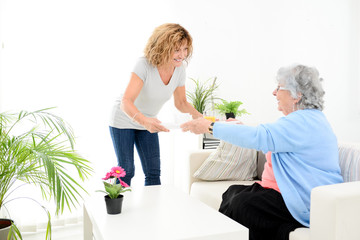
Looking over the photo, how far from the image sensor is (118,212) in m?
1.50

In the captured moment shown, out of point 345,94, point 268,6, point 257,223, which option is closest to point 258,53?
point 268,6

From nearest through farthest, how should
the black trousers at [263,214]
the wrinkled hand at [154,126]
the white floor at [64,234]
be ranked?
the black trousers at [263,214] < the wrinkled hand at [154,126] < the white floor at [64,234]

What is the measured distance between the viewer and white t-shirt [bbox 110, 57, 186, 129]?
2.08 meters

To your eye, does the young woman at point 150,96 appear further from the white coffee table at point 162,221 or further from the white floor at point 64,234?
the white floor at point 64,234

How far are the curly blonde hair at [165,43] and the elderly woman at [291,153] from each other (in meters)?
0.58

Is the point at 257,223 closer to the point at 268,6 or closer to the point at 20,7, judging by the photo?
the point at 20,7

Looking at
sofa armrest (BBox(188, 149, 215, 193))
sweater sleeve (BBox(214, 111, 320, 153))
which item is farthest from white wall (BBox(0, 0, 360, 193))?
sweater sleeve (BBox(214, 111, 320, 153))

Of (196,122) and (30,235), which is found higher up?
(196,122)

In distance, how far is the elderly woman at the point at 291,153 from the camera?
1563 millimetres

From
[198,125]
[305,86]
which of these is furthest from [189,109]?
[305,86]

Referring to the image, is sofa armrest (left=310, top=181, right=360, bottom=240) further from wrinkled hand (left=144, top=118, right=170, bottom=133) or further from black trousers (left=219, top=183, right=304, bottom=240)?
wrinkled hand (left=144, top=118, right=170, bottom=133)

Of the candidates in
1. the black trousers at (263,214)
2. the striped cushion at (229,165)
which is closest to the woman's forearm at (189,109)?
the striped cushion at (229,165)

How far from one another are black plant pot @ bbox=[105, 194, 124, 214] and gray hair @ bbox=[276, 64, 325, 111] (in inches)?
38.4

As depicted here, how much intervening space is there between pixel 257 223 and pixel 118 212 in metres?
0.66
